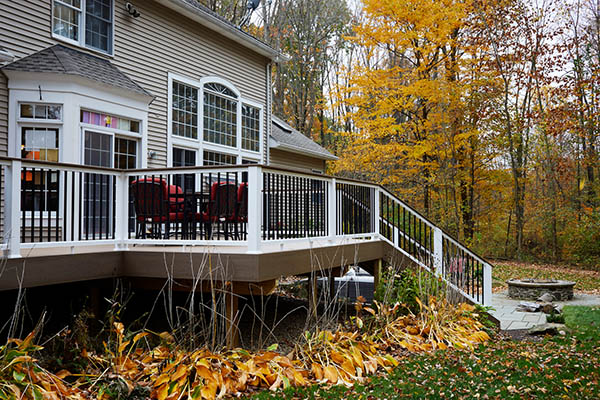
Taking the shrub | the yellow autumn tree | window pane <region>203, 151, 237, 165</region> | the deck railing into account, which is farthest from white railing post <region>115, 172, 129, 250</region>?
the yellow autumn tree

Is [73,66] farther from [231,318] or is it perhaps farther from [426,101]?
[426,101]

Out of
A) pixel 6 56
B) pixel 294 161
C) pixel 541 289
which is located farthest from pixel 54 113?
pixel 541 289

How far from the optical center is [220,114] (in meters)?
11.3

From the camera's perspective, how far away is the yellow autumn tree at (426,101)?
1552 centimetres

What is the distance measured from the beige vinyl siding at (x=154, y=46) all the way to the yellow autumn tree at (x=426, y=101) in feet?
19.1

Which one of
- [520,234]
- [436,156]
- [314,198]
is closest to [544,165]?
[520,234]

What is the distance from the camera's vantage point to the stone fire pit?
10.9 metres

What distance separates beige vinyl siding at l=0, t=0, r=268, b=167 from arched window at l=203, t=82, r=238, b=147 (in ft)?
1.04

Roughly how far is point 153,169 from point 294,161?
1019 cm

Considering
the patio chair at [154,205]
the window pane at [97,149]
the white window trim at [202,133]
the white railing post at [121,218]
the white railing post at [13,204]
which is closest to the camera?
the white railing post at [13,204]

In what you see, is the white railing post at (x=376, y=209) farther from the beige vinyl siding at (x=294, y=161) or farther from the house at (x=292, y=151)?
the beige vinyl siding at (x=294, y=161)

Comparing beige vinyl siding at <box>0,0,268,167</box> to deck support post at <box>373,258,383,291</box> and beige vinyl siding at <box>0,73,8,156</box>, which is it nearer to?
beige vinyl siding at <box>0,73,8,156</box>

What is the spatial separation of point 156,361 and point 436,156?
13255 millimetres

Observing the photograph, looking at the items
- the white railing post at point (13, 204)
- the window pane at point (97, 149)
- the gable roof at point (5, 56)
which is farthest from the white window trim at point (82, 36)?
the white railing post at point (13, 204)
